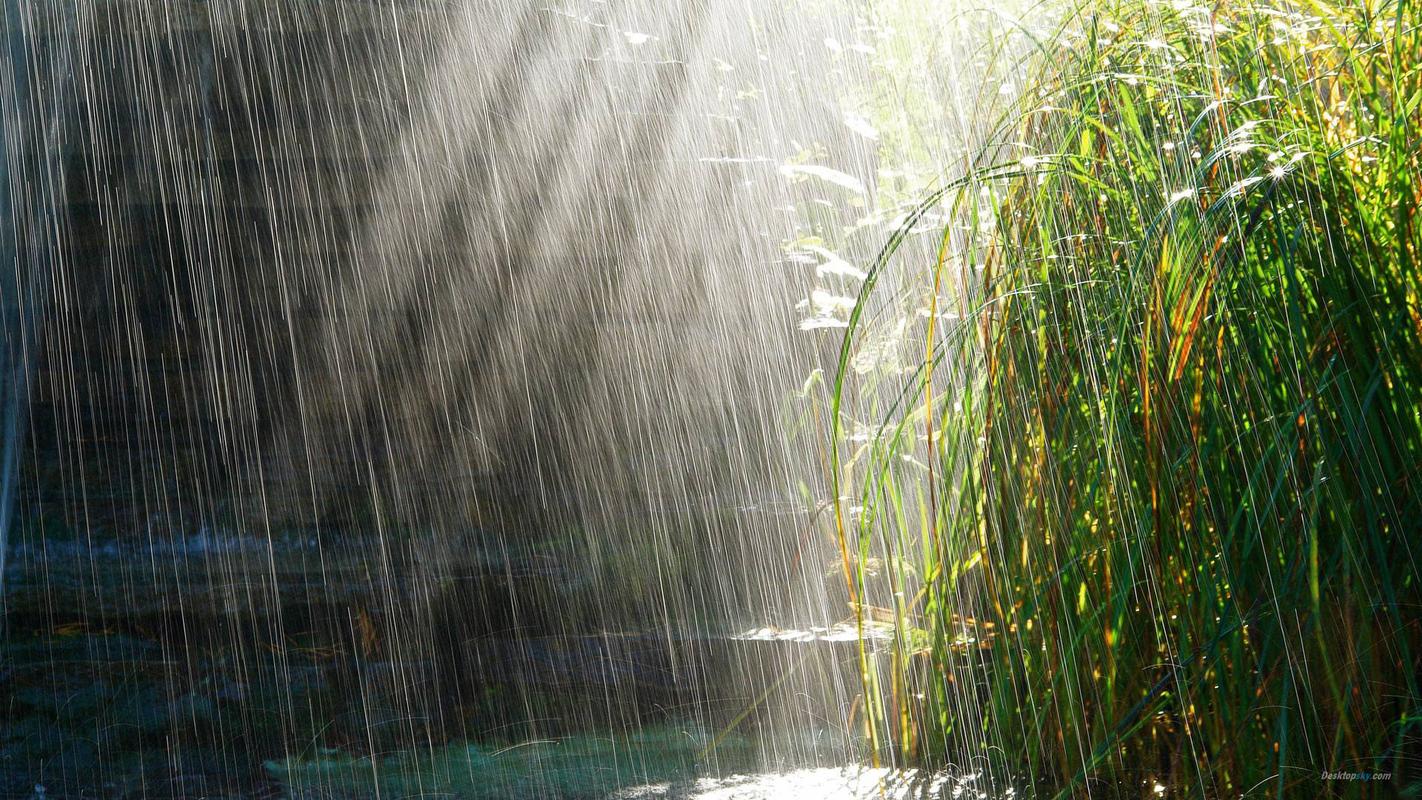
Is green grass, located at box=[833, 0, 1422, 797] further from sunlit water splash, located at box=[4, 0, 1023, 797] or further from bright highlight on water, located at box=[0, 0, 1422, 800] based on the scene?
sunlit water splash, located at box=[4, 0, 1023, 797]

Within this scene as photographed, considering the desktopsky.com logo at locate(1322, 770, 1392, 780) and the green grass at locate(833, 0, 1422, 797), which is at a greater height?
the green grass at locate(833, 0, 1422, 797)

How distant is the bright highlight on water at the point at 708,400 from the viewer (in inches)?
53.3

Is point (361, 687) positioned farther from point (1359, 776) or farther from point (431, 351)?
point (1359, 776)

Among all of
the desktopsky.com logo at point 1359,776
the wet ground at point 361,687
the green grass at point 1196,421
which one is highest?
the green grass at point 1196,421

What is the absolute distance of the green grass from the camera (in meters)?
1.30

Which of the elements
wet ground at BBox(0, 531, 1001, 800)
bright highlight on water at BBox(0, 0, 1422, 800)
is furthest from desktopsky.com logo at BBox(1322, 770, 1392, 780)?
wet ground at BBox(0, 531, 1001, 800)

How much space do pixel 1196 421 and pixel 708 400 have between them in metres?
4.76

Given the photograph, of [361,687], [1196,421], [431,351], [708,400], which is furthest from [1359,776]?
[431,351]

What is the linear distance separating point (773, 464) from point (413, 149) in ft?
8.16

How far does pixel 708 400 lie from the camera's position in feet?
20.0

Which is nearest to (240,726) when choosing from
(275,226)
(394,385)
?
(394,385)

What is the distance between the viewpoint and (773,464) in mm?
5840

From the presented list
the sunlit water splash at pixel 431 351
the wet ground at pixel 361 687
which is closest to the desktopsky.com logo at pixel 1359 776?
the wet ground at pixel 361 687

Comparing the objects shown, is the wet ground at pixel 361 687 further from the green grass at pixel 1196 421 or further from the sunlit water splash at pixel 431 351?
the green grass at pixel 1196 421
